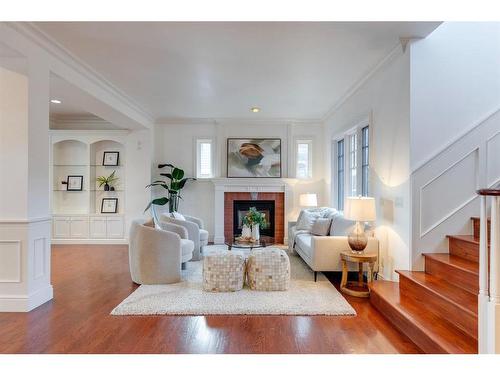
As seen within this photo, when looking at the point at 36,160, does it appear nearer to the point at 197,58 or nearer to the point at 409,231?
the point at 197,58

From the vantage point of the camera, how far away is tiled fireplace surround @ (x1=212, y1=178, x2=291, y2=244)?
277 inches

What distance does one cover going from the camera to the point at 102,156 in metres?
7.03

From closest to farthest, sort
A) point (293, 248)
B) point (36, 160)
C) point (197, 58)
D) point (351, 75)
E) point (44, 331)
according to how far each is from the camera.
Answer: point (44, 331)
point (36, 160)
point (197, 58)
point (351, 75)
point (293, 248)

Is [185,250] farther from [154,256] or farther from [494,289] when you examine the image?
[494,289]

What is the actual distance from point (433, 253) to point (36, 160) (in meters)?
4.27

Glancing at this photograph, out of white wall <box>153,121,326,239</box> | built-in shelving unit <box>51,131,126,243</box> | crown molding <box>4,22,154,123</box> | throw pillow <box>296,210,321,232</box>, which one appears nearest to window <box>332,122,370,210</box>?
throw pillow <box>296,210,321,232</box>

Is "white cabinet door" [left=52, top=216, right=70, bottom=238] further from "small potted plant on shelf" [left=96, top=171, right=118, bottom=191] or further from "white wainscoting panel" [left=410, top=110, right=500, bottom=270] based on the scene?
"white wainscoting panel" [left=410, top=110, right=500, bottom=270]

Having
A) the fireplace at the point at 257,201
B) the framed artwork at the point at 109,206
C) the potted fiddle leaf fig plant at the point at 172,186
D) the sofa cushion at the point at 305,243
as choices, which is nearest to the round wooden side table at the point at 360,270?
the sofa cushion at the point at 305,243

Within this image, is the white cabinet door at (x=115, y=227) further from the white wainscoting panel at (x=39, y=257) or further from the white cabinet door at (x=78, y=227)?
the white wainscoting panel at (x=39, y=257)

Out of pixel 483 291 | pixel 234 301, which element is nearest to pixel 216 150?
pixel 234 301

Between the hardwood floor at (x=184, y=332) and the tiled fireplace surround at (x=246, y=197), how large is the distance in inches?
143

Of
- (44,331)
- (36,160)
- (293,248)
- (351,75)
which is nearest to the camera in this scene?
(44,331)

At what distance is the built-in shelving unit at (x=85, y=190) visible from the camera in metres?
6.69
